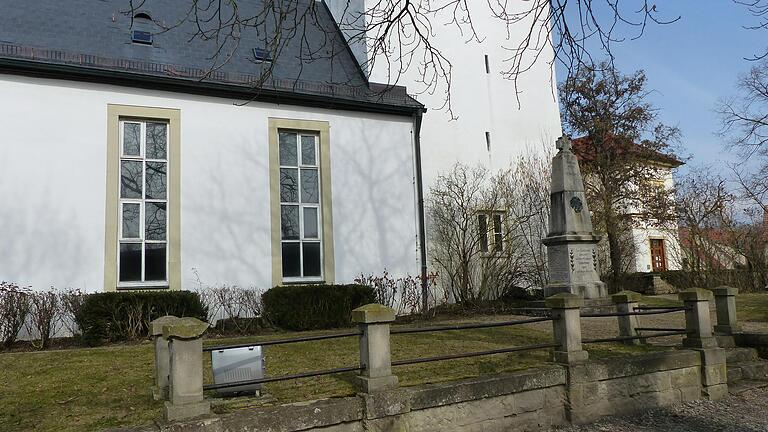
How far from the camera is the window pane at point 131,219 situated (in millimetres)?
11414

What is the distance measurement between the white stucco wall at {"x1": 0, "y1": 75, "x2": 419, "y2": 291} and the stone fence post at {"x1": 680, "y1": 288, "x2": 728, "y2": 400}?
24.0ft

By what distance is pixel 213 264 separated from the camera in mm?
11820

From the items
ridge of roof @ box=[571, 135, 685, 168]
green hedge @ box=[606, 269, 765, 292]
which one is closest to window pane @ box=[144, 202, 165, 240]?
green hedge @ box=[606, 269, 765, 292]

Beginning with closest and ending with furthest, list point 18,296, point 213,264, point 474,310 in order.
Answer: point 18,296 → point 213,264 → point 474,310

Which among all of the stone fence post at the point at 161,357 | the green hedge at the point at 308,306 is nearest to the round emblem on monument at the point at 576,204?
the green hedge at the point at 308,306

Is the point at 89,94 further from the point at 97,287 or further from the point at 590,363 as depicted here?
the point at 590,363

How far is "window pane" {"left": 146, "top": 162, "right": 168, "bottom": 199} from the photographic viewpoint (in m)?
11.8

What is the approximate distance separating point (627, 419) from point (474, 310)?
25.7ft

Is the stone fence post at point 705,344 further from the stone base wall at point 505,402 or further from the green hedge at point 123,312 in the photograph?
the green hedge at point 123,312

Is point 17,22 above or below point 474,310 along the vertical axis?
above

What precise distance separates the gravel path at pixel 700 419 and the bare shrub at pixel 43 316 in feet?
27.9

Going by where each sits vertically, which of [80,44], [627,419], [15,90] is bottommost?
[627,419]

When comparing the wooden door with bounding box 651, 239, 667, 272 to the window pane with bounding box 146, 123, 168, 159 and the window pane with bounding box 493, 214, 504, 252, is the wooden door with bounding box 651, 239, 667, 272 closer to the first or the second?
the window pane with bounding box 493, 214, 504, 252

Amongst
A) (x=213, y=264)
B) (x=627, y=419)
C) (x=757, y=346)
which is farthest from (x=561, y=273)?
(x=213, y=264)
